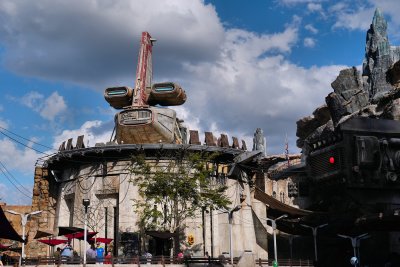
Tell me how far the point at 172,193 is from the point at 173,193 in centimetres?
7

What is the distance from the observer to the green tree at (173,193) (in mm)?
37969

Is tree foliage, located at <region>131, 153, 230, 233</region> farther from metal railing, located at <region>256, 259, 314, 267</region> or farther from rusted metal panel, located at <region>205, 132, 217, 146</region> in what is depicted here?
metal railing, located at <region>256, 259, 314, 267</region>

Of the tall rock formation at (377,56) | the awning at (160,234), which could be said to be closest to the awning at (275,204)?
the awning at (160,234)

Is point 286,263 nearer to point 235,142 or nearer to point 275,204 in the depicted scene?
point 275,204

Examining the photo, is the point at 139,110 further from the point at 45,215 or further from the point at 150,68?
the point at 45,215

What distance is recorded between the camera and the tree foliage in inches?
1495

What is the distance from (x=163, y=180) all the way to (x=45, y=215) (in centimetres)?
1675

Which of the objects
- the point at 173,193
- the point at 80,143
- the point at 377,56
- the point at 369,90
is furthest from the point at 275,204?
the point at 377,56

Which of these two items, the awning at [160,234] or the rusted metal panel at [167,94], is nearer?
the awning at [160,234]

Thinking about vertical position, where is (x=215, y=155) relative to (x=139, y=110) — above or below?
below

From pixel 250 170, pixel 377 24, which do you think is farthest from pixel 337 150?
pixel 377 24

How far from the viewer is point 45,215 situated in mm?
49062

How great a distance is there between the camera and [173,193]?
37531 millimetres

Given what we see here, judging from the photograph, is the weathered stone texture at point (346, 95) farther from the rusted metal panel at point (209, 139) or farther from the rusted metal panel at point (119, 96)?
the rusted metal panel at point (119, 96)
